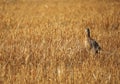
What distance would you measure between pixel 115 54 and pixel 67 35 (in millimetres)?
2041

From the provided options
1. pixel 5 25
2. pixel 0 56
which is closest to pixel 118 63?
pixel 0 56

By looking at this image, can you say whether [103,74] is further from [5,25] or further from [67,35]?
[5,25]

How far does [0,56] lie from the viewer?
5863mm

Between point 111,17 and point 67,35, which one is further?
point 111,17

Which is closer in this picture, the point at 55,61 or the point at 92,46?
the point at 55,61

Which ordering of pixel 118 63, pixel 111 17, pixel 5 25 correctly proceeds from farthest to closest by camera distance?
1. pixel 111 17
2. pixel 5 25
3. pixel 118 63

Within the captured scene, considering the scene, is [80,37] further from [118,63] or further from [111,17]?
[111,17]

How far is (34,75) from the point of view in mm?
4871

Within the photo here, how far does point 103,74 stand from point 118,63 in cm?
82

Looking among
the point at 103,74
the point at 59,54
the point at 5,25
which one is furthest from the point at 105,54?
the point at 5,25

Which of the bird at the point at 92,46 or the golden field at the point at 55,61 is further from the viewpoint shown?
the bird at the point at 92,46

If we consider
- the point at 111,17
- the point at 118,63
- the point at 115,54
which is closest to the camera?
the point at 118,63

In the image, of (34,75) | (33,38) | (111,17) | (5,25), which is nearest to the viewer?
(34,75)

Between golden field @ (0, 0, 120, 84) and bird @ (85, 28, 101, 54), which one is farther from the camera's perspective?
bird @ (85, 28, 101, 54)
